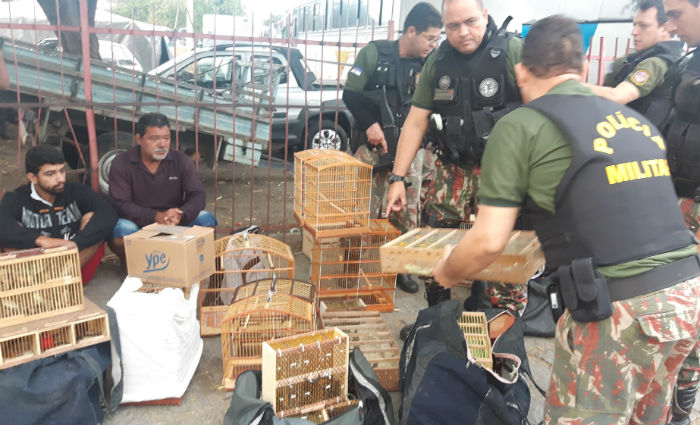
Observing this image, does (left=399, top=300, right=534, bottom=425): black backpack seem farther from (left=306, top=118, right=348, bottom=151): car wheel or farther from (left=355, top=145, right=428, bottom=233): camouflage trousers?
(left=306, top=118, right=348, bottom=151): car wheel

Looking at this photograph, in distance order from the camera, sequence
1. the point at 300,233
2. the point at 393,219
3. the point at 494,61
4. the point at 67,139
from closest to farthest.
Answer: the point at 494,61 < the point at 393,219 < the point at 300,233 < the point at 67,139

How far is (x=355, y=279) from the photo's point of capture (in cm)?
409

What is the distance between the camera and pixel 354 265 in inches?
159

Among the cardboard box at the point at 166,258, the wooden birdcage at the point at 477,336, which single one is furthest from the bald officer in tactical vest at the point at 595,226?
the cardboard box at the point at 166,258

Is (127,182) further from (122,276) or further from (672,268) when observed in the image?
(672,268)

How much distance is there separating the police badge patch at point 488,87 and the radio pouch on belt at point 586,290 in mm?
1539

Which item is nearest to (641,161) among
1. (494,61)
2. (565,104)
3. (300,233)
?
→ (565,104)

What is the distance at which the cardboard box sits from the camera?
10.00 ft

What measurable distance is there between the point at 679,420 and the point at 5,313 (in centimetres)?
336

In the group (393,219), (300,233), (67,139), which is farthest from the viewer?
(67,139)

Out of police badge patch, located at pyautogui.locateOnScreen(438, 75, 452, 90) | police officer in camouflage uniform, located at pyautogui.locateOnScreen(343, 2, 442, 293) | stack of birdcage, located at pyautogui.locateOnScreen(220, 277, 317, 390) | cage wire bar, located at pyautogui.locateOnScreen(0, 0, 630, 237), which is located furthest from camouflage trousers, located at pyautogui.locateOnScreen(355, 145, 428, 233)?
stack of birdcage, located at pyautogui.locateOnScreen(220, 277, 317, 390)

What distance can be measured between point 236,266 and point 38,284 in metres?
1.35

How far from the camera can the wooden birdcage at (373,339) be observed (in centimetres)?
290

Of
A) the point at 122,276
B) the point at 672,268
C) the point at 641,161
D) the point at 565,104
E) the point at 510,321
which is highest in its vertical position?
the point at 565,104
